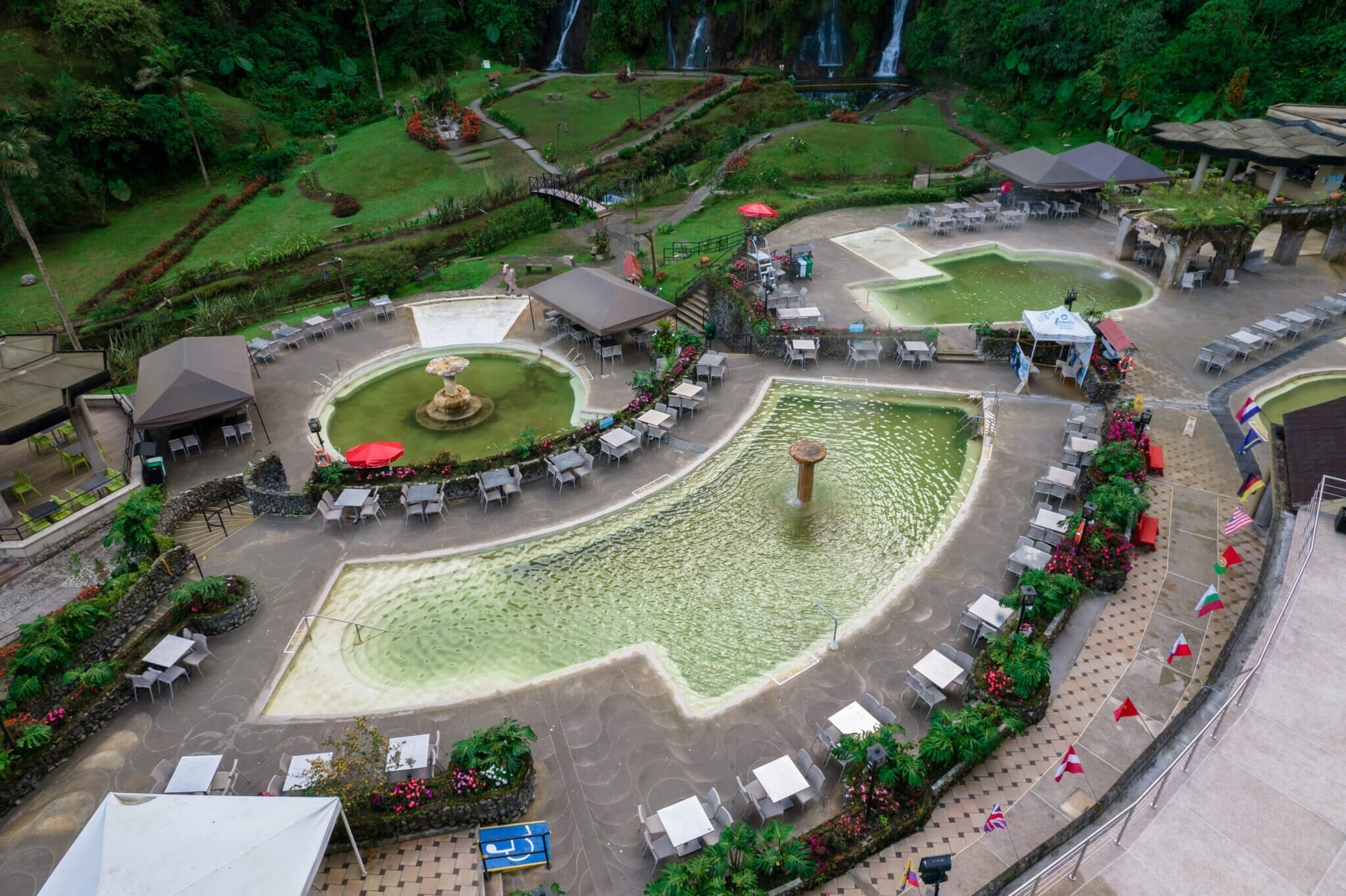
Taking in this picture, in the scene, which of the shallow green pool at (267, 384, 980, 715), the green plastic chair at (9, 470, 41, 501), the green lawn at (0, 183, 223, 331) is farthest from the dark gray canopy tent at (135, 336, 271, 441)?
the green lawn at (0, 183, 223, 331)

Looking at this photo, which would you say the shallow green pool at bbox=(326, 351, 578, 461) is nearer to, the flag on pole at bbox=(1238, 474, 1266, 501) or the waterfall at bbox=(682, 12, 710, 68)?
the flag on pole at bbox=(1238, 474, 1266, 501)

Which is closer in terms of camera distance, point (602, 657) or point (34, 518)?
point (602, 657)

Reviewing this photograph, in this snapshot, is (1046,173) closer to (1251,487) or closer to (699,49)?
(1251,487)

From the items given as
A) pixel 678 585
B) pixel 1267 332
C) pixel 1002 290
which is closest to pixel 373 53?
pixel 1002 290

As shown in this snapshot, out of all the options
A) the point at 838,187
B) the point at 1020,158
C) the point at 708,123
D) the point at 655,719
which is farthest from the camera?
the point at 708,123

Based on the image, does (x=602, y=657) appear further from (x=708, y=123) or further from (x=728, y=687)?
(x=708, y=123)

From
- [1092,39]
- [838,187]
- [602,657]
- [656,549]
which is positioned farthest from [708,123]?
[602,657]
